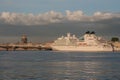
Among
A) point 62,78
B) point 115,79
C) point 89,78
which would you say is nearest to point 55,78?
point 62,78

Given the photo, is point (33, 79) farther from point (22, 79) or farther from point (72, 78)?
point (72, 78)

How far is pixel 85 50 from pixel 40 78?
521 feet

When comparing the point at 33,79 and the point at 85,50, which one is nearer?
the point at 33,79

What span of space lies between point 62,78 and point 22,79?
3.97 metres


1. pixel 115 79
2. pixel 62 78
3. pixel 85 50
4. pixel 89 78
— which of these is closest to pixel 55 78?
pixel 62 78

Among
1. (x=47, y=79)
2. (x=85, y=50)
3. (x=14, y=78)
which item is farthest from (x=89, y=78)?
(x=85, y=50)

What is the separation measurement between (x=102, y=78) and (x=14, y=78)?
27.9ft

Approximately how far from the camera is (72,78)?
136 ft

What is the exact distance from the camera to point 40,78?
41156 millimetres

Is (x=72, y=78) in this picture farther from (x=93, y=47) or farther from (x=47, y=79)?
(x=93, y=47)

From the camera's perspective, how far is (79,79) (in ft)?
133

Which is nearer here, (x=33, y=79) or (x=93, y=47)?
(x=33, y=79)

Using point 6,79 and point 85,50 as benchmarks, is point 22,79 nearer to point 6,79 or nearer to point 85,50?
point 6,79

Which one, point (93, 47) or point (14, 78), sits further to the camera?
point (93, 47)
